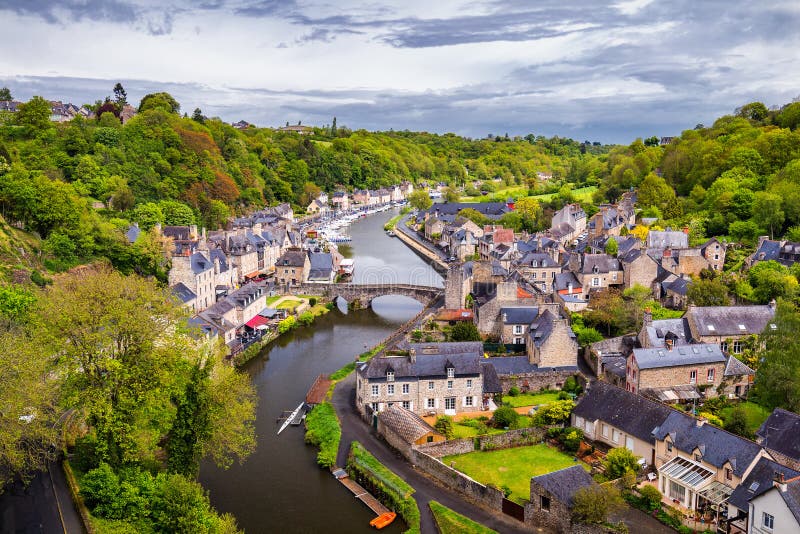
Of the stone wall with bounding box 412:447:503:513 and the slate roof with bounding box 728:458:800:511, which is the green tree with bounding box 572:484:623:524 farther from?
the slate roof with bounding box 728:458:800:511

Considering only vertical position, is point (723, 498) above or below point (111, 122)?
below

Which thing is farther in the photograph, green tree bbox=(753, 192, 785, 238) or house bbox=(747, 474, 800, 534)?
green tree bbox=(753, 192, 785, 238)

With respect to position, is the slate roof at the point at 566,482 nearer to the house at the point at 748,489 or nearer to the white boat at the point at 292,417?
the house at the point at 748,489

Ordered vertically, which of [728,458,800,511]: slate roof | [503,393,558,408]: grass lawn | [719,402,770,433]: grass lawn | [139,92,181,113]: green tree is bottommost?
[503,393,558,408]: grass lawn

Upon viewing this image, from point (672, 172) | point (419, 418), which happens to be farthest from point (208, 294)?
point (672, 172)

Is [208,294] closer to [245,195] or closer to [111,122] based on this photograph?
[111,122]

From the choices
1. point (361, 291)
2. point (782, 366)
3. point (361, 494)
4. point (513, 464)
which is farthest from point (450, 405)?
point (361, 291)

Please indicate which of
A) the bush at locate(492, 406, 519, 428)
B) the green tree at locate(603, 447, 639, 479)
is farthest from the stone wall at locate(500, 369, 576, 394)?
the green tree at locate(603, 447, 639, 479)
